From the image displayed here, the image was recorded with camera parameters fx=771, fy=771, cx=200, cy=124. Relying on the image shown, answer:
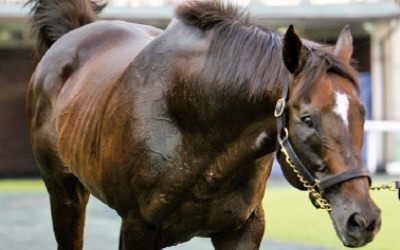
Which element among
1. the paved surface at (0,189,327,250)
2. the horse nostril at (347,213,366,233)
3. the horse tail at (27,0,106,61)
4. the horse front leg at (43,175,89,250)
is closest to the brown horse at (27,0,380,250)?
the horse nostril at (347,213,366,233)

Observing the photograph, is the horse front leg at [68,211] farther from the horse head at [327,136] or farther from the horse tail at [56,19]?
the horse head at [327,136]

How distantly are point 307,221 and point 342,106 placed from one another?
547cm

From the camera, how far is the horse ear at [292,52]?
3055 mm

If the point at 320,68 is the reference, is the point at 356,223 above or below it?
below

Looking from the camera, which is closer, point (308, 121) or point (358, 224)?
point (358, 224)

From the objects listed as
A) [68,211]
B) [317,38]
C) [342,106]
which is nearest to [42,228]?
[68,211]

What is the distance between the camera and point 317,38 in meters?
13.8

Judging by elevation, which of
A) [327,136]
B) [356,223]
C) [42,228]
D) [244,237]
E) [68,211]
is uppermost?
[327,136]

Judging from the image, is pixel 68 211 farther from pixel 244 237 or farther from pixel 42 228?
pixel 42 228

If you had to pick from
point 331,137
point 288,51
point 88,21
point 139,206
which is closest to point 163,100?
point 139,206

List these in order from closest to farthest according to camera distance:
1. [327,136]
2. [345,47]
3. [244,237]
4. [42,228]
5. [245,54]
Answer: [327,136]
[345,47]
[245,54]
[244,237]
[42,228]

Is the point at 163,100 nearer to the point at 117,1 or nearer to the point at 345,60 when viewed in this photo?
the point at 345,60

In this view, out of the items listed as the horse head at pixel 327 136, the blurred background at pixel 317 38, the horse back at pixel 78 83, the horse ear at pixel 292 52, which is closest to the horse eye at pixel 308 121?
the horse head at pixel 327 136

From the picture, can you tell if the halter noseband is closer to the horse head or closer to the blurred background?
the horse head
